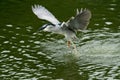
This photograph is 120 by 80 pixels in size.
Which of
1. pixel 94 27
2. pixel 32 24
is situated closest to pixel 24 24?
pixel 32 24

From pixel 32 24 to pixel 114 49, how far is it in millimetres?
4739

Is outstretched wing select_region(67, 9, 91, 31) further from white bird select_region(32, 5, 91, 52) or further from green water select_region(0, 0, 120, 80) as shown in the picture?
green water select_region(0, 0, 120, 80)

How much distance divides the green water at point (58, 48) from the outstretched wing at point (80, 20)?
1237 mm

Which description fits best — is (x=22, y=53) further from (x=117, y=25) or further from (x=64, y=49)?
(x=117, y=25)

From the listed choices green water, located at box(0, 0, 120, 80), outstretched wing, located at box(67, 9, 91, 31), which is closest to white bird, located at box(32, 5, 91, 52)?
outstretched wing, located at box(67, 9, 91, 31)

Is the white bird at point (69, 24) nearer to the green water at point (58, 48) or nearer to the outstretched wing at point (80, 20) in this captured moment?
the outstretched wing at point (80, 20)

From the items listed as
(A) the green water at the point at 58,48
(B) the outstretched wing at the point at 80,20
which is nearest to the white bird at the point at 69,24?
(B) the outstretched wing at the point at 80,20

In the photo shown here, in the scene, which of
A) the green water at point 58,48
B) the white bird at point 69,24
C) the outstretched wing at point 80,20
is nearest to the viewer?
the outstretched wing at point 80,20

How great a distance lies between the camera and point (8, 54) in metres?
16.4

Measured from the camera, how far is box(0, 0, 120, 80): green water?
47.8 ft

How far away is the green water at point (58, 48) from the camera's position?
14.6 meters

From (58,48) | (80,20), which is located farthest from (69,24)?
(58,48)

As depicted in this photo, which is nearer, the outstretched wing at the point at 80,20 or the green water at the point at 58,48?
the outstretched wing at the point at 80,20

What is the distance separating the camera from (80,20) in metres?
14.7
